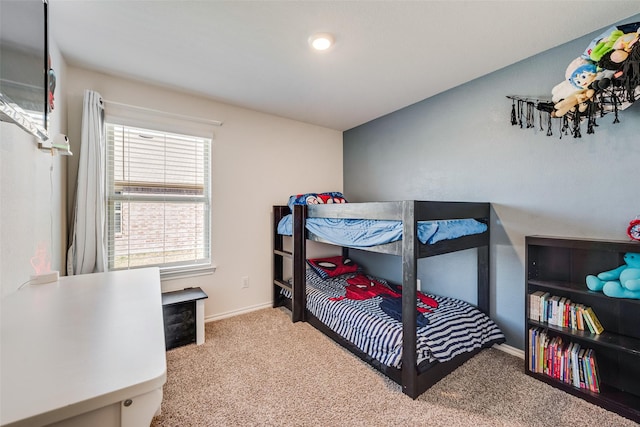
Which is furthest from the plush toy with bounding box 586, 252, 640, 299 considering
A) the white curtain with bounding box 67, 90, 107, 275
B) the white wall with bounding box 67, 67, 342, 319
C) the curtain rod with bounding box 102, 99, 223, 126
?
the white curtain with bounding box 67, 90, 107, 275

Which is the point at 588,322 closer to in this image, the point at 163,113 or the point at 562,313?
the point at 562,313

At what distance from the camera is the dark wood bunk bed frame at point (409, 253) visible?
1.64 meters

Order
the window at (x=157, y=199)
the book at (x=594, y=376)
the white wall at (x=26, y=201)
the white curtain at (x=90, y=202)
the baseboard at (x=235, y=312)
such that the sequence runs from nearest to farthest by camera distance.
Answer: the white wall at (x=26, y=201)
the book at (x=594, y=376)
the white curtain at (x=90, y=202)
the window at (x=157, y=199)
the baseboard at (x=235, y=312)

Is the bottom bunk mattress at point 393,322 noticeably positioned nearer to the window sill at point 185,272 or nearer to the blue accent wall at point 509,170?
the blue accent wall at point 509,170

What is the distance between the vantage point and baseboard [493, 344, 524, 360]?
208cm

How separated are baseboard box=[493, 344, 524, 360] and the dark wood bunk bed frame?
282mm

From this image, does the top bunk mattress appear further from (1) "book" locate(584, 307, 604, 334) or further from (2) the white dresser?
(2) the white dresser

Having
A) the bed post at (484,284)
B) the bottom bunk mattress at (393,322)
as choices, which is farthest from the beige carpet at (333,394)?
the bed post at (484,284)

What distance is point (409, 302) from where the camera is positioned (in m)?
1.66

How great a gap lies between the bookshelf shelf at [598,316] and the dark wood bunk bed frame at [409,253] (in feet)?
1.34

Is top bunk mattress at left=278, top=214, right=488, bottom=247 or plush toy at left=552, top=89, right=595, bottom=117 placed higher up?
plush toy at left=552, top=89, right=595, bottom=117

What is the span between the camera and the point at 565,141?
6.15ft

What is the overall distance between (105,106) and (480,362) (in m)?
3.64

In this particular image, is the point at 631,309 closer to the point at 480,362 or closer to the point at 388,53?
the point at 480,362
